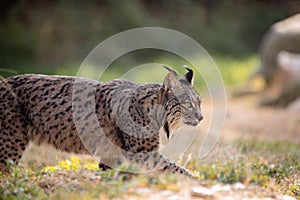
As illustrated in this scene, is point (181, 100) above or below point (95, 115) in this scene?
above

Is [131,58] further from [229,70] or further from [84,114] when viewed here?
[84,114]

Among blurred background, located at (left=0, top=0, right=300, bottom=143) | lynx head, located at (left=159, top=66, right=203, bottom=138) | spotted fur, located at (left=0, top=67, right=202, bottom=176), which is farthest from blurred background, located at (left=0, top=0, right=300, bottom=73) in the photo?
lynx head, located at (left=159, top=66, right=203, bottom=138)

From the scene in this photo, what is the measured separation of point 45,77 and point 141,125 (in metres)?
1.21

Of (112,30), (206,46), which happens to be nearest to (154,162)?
(112,30)

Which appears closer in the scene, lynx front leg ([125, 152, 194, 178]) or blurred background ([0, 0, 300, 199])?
lynx front leg ([125, 152, 194, 178])

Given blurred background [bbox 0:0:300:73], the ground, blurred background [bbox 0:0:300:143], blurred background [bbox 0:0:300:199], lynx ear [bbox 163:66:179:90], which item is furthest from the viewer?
blurred background [bbox 0:0:300:73]

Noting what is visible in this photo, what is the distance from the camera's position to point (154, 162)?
19.1 feet

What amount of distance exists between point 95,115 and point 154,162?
2.74 ft

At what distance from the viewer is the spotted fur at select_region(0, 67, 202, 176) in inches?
230

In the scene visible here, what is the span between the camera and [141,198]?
188 inches

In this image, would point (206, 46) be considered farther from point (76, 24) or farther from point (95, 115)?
point (95, 115)

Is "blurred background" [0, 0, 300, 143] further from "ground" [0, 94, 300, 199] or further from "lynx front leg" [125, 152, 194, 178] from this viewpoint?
"lynx front leg" [125, 152, 194, 178]

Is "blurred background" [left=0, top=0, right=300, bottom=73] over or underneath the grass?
over

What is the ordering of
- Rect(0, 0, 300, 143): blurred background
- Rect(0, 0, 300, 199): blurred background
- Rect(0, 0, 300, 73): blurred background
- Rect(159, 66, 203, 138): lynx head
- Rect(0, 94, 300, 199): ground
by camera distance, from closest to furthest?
Rect(0, 94, 300, 199): ground → Rect(159, 66, 203, 138): lynx head → Rect(0, 0, 300, 199): blurred background → Rect(0, 0, 300, 143): blurred background → Rect(0, 0, 300, 73): blurred background
